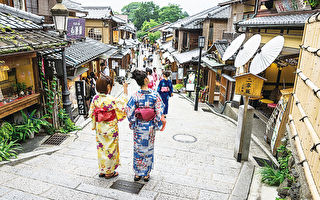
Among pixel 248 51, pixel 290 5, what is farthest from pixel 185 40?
pixel 248 51

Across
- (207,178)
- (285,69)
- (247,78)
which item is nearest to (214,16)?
(285,69)

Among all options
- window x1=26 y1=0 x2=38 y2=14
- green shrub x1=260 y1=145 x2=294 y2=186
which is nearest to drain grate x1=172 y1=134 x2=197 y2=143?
green shrub x1=260 y1=145 x2=294 y2=186

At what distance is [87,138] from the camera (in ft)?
24.9

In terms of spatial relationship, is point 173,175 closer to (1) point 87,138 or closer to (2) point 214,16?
(1) point 87,138

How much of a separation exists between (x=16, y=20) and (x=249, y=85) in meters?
7.73

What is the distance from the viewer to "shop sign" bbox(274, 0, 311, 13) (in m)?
7.73

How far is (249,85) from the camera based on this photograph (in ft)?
19.4

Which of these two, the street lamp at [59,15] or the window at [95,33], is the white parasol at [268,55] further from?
the window at [95,33]

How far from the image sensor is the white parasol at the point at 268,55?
6411 mm

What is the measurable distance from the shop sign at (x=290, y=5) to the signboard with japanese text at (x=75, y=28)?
9917 mm

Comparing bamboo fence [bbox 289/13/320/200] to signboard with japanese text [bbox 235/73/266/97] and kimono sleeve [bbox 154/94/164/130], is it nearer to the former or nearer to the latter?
signboard with japanese text [bbox 235/73/266/97]

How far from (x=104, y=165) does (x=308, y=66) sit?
4.64 meters

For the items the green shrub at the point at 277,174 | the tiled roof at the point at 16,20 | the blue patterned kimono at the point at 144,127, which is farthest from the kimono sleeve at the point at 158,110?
the tiled roof at the point at 16,20

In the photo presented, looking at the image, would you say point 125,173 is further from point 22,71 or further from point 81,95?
point 81,95
